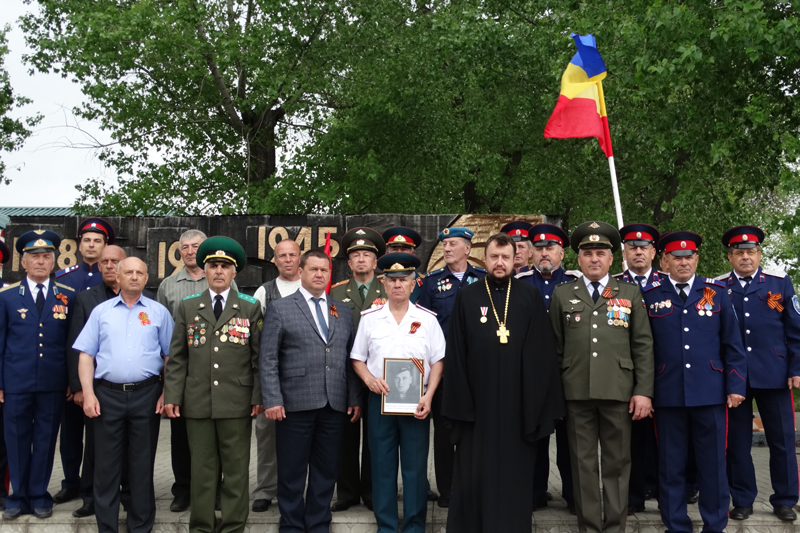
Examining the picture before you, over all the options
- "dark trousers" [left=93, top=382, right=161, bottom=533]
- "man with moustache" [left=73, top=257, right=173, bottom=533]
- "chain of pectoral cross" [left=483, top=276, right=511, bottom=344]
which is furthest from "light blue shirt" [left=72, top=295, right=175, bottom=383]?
"chain of pectoral cross" [left=483, top=276, right=511, bottom=344]

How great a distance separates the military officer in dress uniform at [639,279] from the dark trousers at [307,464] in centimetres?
227

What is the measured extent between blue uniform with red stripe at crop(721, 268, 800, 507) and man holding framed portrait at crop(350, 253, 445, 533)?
7.78ft

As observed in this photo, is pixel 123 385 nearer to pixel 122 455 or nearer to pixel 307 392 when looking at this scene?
pixel 122 455

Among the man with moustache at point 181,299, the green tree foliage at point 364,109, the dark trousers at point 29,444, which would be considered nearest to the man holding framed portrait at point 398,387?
the man with moustache at point 181,299

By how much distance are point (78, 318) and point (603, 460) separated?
4046mm

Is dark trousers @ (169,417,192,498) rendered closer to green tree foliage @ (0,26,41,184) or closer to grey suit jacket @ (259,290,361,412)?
grey suit jacket @ (259,290,361,412)

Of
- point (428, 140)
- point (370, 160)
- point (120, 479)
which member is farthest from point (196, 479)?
point (428, 140)

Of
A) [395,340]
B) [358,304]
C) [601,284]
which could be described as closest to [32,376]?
[358,304]

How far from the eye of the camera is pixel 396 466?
5.18m

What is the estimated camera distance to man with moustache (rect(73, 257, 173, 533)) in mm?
5113

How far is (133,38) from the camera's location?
13906mm

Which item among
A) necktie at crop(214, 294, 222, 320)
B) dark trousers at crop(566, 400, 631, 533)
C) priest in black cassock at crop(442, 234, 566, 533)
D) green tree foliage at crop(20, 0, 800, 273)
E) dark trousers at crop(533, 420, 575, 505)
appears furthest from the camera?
green tree foliage at crop(20, 0, 800, 273)

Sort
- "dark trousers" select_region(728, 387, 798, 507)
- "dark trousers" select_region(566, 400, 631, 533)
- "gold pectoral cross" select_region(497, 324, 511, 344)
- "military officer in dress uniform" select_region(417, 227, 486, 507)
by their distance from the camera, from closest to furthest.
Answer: "gold pectoral cross" select_region(497, 324, 511, 344), "dark trousers" select_region(566, 400, 631, 533), "dark trousers" select_region(728, 387, 798, 507), "military officer in dress uniform" select_region(417, 227, 486, 507)

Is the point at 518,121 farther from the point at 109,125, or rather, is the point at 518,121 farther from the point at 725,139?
→ the point at 109,125
